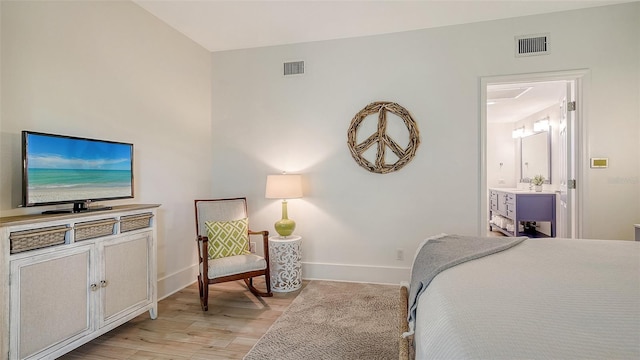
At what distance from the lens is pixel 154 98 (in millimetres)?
2990

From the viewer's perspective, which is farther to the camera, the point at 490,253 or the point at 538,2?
the point at 538,2

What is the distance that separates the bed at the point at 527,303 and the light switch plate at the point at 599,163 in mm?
1534

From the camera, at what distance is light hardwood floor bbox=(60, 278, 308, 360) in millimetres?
2072

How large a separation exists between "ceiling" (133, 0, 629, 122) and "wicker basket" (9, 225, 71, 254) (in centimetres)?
212

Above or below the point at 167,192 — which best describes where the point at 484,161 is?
above

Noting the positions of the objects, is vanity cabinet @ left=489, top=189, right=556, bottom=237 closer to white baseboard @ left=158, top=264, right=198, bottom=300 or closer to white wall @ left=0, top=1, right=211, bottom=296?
white wall @ left=0, top=1, right=211, bottom=296

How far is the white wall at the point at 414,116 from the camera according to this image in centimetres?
286

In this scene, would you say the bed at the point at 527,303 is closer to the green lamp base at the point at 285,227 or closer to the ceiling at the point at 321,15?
the green lamp base at the point at 285,227

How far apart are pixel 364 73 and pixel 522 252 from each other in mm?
2470

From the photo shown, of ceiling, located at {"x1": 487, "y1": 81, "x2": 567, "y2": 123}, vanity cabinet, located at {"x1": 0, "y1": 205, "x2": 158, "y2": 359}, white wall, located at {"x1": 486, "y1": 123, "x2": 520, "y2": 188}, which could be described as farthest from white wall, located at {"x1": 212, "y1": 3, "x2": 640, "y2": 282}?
white wall, located at {"x1": 486, "y1": 123, "x2": 520, "y2": 188}

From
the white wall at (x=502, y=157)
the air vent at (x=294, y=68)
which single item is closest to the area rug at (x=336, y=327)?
the air vent at (x=294, y=68)

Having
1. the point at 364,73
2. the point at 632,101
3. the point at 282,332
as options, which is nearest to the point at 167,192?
the point at 282,332

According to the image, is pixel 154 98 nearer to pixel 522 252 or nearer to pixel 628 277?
pixel 522 252

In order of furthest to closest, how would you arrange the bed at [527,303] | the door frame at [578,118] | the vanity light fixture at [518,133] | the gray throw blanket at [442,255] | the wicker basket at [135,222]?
1. the vanity light fixture at [518,133]
2. the door frame at [578,118]
3. the wicker basket at [135,222]
4. the gray throw blanket at [442,255]
5. the bed at [527,303]
